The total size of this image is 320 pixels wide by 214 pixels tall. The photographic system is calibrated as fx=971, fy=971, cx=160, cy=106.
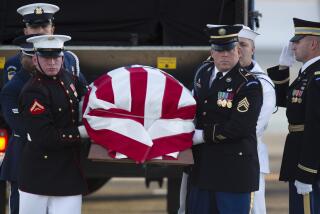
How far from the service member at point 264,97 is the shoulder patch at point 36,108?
4.72ft

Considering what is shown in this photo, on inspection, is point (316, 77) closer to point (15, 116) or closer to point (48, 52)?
point (48, 52)

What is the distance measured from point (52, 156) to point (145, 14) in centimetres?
278

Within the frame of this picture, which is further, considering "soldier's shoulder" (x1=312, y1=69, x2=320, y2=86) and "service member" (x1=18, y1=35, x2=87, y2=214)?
"soldier's shoulder" (x1=312, y1=69, x2=320, y2=86)

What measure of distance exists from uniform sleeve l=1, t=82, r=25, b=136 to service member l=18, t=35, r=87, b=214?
26 centimetres

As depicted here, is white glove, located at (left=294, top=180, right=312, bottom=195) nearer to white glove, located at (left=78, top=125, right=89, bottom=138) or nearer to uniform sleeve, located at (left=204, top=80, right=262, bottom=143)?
uniform sleeve, located at (left=204, top=80, right=262, bottom=143)

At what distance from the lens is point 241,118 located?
5590 millimetres

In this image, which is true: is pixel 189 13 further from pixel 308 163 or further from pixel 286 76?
pixel 308 163

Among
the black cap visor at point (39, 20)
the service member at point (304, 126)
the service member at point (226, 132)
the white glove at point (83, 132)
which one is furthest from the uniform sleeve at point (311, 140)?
the black cap visor at point (39, 20)

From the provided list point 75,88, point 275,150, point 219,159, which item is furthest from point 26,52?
point 275,150

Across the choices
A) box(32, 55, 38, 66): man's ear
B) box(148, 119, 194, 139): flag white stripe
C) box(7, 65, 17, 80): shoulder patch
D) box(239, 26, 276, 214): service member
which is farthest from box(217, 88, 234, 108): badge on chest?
box(7, 65, 17, 80): shoulder patch

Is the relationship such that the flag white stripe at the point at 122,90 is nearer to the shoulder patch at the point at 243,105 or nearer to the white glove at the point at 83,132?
the white glove at the point at 83,132

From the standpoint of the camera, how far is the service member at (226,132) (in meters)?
5.62

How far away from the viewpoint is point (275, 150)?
1552cm

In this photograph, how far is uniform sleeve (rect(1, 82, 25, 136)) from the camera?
19.7 feet
